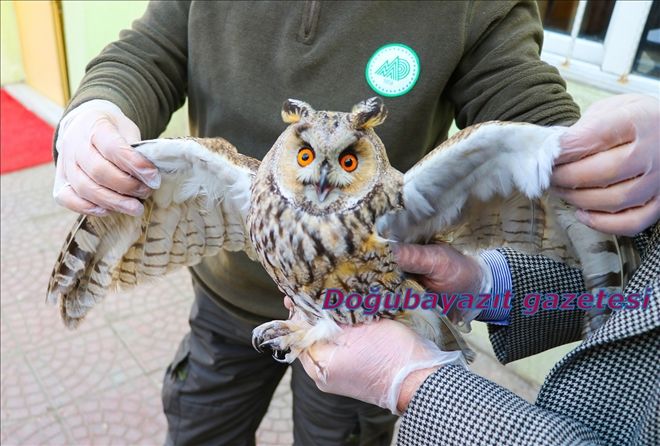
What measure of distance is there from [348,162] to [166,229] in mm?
658

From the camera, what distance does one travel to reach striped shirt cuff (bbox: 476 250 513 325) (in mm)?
1433

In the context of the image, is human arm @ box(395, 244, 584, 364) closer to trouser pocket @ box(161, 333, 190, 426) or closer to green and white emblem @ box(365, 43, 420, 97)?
green and white emblem @ box(365, 43, 420, 97)

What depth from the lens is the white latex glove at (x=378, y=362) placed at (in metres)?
1.17

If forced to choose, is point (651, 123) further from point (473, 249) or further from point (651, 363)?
point (473, 249)

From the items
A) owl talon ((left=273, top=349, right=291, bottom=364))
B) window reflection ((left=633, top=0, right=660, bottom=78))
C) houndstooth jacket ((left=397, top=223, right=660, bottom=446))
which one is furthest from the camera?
window reflection ((left=633, top=0, right=660, bottom=78))

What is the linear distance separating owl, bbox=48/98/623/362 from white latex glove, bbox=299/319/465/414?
56 mm

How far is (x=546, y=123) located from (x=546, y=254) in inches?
12.0

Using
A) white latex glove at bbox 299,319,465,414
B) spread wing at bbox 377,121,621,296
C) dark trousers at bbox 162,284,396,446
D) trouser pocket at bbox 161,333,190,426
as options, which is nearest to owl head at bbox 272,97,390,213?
spread wing at bbox 377,121,621,296

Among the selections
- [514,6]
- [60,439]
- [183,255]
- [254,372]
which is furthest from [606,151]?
[60,439]

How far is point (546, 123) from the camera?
1.31 metres

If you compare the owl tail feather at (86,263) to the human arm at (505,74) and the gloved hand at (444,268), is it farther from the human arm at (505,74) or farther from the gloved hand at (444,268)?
the human arm at (505,74)

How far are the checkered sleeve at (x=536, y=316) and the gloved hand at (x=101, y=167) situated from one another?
93 cm

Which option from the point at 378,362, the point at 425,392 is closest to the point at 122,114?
the point at 378,362

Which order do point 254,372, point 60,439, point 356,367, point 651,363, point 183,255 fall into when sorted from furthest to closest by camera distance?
point 60,439 < point 254,372 < point 183,255 < point 356,367 < point 651,363
